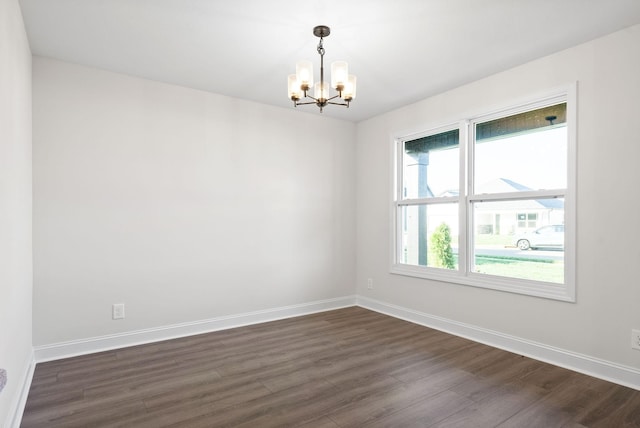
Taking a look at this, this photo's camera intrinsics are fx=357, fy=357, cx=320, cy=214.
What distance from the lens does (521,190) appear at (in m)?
3.30

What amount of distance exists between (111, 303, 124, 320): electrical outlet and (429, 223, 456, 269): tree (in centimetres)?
327

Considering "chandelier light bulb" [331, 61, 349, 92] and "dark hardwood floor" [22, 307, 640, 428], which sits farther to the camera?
"chandelier light bulb" [331, 61, 349, 92]

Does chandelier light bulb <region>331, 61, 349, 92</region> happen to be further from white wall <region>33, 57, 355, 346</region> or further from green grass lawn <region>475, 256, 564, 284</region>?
green grass lawn <region>475, 256, 564, 284</region>

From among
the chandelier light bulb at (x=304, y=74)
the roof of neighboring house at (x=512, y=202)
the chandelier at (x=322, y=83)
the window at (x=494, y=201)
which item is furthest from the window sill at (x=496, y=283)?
the chandelier light bulb at (x=304, y=74)

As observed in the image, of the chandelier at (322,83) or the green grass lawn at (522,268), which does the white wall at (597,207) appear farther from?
the chandelier at (322,83)

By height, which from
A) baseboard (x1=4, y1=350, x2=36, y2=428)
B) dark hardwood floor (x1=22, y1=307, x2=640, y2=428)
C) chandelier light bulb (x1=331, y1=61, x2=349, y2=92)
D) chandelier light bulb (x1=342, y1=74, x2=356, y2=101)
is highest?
chandelier light bulb (x1=331, y1=61, x2=349, y2=92)

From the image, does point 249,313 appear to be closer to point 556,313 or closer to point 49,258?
point 49,258

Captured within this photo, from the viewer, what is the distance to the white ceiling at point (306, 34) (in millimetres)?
2359

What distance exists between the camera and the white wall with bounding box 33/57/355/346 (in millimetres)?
3078

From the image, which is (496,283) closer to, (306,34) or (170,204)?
(306,34)

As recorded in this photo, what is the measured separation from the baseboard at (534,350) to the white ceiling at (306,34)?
247cm

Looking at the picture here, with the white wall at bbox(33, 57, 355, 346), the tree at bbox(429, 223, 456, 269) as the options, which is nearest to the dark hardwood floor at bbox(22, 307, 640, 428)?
the white wall at bbox(33, 57, 355, 346)

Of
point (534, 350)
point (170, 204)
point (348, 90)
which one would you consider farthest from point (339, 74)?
point (534, 350)

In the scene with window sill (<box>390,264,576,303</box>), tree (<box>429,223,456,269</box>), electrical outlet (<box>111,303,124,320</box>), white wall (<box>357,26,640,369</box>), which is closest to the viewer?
white wall (<box>357,26,640,369</box>)
